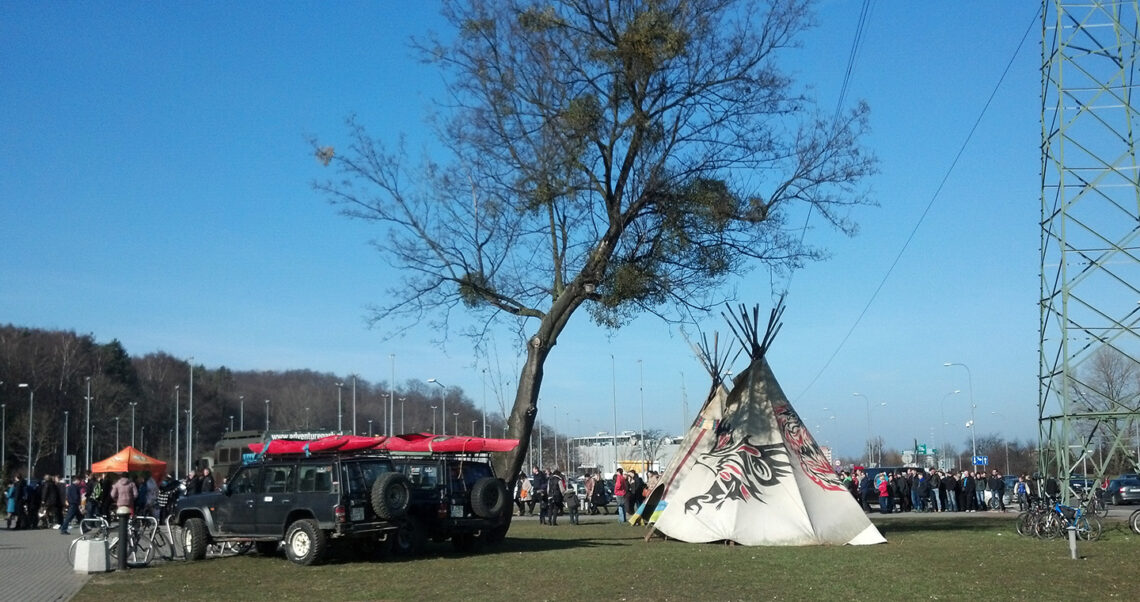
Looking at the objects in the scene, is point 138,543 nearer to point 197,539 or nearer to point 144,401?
point 197,539

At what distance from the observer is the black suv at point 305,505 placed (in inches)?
719

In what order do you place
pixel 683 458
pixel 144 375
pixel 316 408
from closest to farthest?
pixel 683 458, pixel 316 408, pixel 144 375

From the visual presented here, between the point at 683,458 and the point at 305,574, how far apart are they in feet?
38.6

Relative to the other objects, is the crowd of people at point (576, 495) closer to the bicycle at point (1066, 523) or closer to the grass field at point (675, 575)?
the grass field at point (675, 575)

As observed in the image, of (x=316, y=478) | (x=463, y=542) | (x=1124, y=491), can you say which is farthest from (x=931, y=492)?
(x=316, y=478)

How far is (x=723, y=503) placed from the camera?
73.3 feet

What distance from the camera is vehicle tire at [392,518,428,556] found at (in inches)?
789

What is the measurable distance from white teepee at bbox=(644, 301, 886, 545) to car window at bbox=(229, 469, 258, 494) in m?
8.62

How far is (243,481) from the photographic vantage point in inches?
770

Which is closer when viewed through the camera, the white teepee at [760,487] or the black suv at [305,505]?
the black suv at [305,505]

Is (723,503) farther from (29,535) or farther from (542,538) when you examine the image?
(29,535)

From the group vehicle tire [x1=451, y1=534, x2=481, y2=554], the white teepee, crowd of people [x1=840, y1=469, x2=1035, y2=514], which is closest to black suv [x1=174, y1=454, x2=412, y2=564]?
vehicle tire [x1=451, y1=534, x2=481, y2=554]

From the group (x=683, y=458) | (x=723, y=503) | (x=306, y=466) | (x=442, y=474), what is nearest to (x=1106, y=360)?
(x=683, y=458)

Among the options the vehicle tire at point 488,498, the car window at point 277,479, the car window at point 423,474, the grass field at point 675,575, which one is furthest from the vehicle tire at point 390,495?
the vehicle tire at point 488,498
